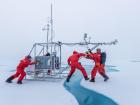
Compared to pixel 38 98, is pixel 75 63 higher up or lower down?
higher up

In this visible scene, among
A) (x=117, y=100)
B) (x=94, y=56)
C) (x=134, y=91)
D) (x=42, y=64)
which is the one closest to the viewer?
(x=117, y=100)

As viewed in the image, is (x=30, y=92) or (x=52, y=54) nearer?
(x=30, y=92)

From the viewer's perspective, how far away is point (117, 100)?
17.7ft

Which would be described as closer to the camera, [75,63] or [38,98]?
[38,98]

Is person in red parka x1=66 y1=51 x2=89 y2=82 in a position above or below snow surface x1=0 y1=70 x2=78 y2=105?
above

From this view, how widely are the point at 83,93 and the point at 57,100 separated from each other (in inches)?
48.0

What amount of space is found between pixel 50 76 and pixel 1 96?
357cm

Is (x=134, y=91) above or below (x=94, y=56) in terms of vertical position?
below

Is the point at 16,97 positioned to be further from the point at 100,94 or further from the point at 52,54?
the point at 52,54

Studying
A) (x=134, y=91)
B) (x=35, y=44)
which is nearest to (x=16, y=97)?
(x=134, y=91)

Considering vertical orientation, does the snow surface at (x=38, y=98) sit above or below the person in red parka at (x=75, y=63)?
below

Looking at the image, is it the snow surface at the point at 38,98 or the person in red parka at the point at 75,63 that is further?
the person in red parka at the point at 75,63

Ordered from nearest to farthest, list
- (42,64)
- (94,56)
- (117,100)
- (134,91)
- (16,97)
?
1. (117,100)
2. (16,97)
3. (134,91)
4. (94,56)
5. (42,64)

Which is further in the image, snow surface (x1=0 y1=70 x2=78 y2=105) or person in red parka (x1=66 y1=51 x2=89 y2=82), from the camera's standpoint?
person in red parka (x1=66 y1=51 x2=89 y2=82)
